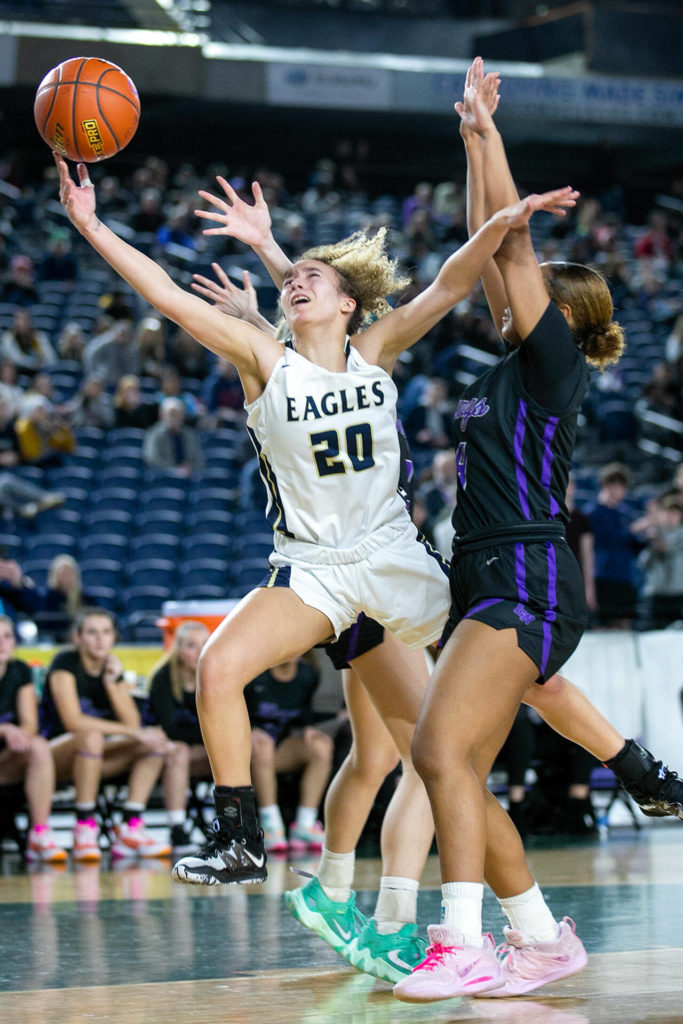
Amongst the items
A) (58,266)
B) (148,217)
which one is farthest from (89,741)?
(148,217)

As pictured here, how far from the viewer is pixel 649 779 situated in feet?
12.9

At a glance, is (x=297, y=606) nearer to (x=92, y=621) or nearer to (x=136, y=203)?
(x=92, y=621)

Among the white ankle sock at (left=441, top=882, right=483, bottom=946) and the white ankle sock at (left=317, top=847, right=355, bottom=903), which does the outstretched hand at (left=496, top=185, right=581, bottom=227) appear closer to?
the white ankle sock at (left=441, top=882, right=483, bottom=946)

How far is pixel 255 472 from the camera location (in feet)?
41.3

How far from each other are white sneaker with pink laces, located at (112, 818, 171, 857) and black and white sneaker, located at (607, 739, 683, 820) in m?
4.51

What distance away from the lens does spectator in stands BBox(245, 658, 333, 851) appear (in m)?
7.96

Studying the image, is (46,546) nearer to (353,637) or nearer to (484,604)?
(353,637)

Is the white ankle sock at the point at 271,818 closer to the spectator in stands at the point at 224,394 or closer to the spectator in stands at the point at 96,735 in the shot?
the spectator in stands at the point at 96,735

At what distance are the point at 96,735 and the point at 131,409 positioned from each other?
6.45 meters

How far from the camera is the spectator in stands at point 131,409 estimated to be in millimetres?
13734

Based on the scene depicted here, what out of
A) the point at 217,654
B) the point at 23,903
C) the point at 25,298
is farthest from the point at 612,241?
the point at 217,654

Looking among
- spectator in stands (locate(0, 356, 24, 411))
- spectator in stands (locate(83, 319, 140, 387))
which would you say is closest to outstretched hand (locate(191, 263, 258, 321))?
spectator in stands (locate(0, 356, 24, 411))

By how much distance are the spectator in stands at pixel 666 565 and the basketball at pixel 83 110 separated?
712cm

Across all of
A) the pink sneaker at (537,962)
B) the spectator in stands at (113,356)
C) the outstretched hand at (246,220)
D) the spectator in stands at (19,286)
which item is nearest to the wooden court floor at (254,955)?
the pink sneaker at (537,962)
